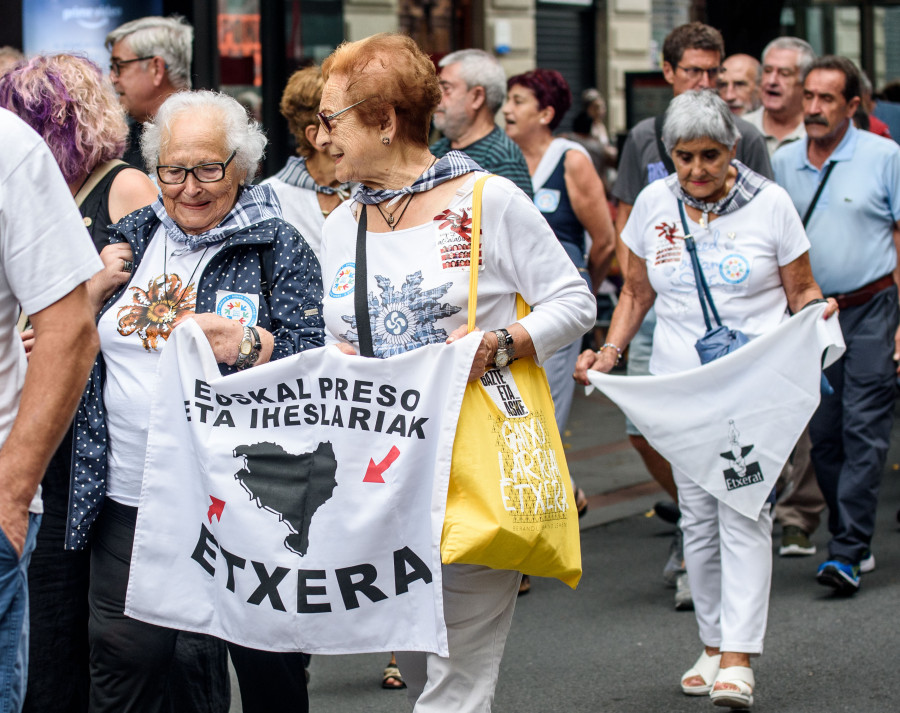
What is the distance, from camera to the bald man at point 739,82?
27.7 ft

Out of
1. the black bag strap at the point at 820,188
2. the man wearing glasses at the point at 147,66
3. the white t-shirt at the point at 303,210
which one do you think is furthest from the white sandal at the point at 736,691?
the man wearing glasses at the point at 147,66

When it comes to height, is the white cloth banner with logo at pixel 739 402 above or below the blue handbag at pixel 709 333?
below

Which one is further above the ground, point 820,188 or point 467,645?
point 820,188

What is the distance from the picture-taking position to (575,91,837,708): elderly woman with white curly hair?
466cm

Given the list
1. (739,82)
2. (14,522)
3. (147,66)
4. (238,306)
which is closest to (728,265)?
(238,306)

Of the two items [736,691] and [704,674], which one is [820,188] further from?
[736,691]

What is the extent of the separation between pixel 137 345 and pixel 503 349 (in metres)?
0.94

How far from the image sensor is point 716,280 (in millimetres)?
4781

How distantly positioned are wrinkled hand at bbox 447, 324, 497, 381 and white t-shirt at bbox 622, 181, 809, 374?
181cm

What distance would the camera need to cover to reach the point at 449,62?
660 cm

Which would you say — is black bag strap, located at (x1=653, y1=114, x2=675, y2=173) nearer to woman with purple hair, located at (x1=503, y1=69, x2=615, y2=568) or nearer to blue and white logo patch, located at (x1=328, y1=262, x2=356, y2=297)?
woman with purple hair, located at (x1=503, y1=69, x2=615, y2=568)

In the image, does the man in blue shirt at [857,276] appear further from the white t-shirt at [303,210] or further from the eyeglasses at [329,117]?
the eyeglasses at [329,117]

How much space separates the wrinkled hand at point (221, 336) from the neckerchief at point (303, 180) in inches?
74.3

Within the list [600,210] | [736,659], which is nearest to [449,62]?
[600,210]
